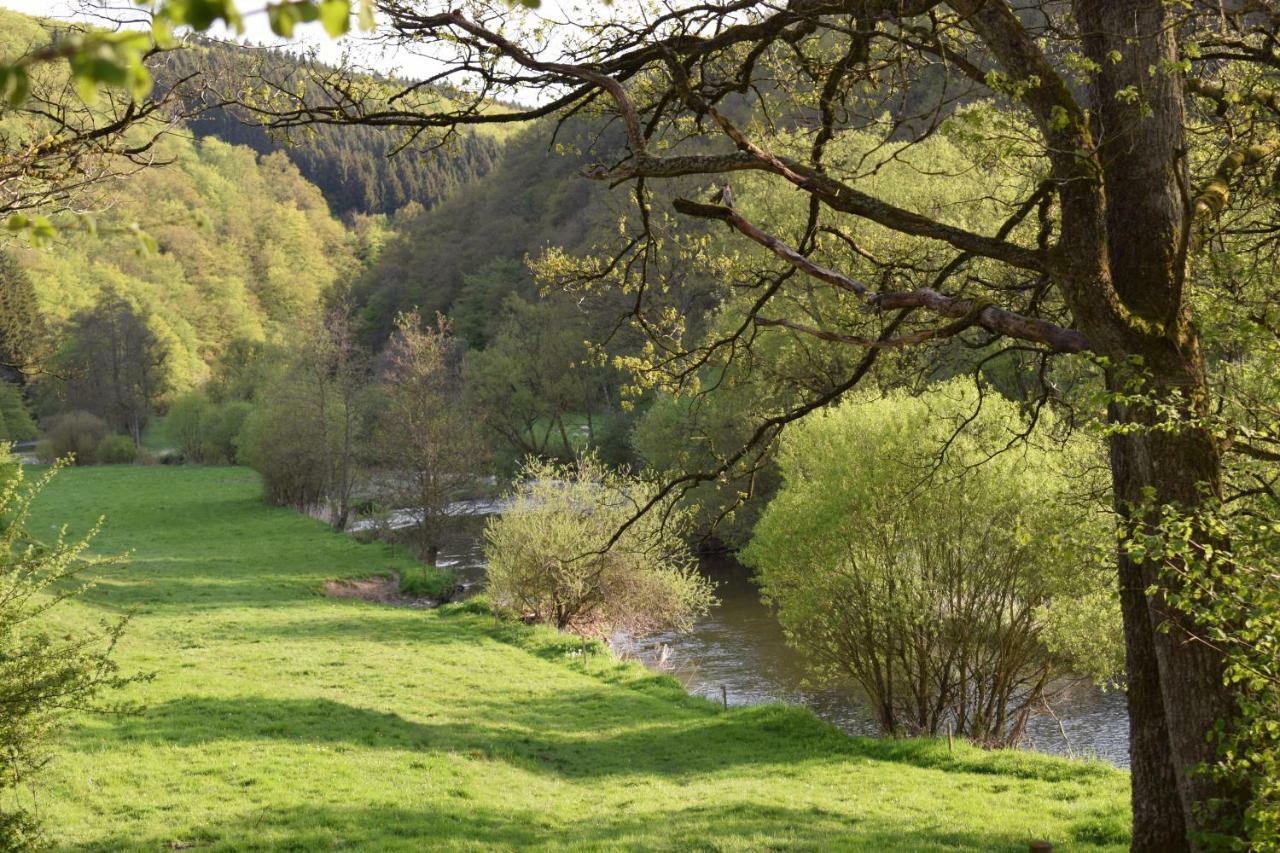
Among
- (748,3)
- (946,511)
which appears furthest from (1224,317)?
(946,511)

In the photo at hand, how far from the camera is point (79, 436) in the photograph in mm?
74438

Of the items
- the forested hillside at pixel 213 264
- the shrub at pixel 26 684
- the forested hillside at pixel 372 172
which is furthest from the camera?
the forested hillside at pixel 372 172

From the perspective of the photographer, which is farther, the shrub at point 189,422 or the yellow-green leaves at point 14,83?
the shrub at point 189,422

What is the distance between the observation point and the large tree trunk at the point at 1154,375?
20.0 feet

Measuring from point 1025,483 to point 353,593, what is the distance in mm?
23692

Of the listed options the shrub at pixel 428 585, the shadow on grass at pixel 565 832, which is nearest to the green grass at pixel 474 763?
the shadow on grass at pixel 565 832

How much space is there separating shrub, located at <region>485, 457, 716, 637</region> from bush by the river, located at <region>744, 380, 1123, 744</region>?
7.28m

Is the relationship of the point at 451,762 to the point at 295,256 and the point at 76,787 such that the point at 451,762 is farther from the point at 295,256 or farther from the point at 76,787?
the point at 295,256

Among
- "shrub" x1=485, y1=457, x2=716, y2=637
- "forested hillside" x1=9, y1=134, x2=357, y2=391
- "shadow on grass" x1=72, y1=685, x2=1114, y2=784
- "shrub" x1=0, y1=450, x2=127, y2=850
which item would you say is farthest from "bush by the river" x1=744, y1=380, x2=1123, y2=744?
"forested hillside" x1=9, y1=134, x2=357, y2=391

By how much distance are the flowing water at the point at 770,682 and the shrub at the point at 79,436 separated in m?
58.0

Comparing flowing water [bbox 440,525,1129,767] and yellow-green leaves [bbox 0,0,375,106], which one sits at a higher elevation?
yellow-green leaves [bbox 0,0,375,106]

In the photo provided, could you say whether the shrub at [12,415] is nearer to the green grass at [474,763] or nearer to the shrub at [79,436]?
the shrub at [79,436]

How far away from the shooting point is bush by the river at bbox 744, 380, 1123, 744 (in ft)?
65.6

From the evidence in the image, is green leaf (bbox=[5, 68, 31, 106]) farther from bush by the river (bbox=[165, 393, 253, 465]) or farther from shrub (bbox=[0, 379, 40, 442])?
shrub (bbox=[0, 379, 40, 442])
